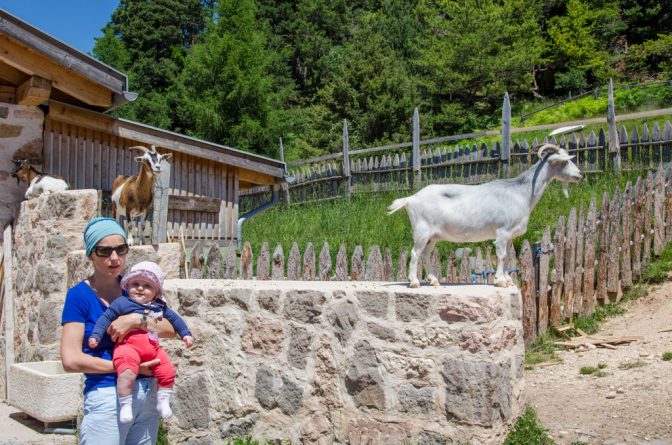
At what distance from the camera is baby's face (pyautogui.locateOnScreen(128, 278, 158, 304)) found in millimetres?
3076

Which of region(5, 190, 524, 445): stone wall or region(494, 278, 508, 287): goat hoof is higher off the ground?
region(494, 278, 508, 287): goat hoof

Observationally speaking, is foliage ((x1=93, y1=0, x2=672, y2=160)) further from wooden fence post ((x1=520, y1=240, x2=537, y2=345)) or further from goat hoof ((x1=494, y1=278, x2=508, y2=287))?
goat hoof ((x1=494, y1=278, x2=508, y2=287))

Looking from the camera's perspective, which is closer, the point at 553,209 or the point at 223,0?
the point at 553,209

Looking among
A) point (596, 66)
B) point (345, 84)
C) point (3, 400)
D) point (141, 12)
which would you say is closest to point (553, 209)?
point (3, 400)

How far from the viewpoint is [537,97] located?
3173cm

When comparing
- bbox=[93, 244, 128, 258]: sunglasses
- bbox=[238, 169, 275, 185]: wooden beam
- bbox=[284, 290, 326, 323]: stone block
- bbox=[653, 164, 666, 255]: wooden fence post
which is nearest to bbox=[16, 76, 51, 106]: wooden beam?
bbox=[238, 169, 275, 185]: wooden beam

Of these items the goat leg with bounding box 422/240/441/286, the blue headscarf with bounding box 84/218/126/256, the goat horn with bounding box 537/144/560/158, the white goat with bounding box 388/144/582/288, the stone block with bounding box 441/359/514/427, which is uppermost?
the goat horn with bounding box 537/144/560/158

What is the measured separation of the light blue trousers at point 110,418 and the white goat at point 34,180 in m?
4.24

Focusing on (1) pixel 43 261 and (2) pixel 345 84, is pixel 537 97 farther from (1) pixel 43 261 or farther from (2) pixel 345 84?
(1) pixel 43 261

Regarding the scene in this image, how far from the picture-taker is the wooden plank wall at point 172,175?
322 inches

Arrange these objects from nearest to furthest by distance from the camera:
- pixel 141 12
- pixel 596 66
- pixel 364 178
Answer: pixel 364 178 < pixel 596 66 < pixel 141 12

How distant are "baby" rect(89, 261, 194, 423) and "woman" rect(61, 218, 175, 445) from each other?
33mm

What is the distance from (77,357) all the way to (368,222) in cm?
896

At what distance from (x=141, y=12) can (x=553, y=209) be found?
32748 millimetres
